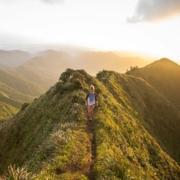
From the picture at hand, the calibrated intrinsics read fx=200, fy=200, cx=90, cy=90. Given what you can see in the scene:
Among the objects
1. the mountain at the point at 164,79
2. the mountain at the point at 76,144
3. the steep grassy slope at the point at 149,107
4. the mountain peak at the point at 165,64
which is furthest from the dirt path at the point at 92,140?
the mountain peak at the point at 165,64

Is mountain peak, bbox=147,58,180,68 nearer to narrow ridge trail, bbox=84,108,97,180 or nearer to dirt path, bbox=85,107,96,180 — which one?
narrow ridge trail, bbox=84,108,97,180

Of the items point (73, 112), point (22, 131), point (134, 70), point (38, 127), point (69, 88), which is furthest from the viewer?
point (134, 70)

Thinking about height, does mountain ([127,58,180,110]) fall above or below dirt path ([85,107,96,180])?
above

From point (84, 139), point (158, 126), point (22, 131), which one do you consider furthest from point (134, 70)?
point (84, 139)

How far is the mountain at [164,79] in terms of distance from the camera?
276 feet

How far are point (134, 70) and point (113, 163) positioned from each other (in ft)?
262

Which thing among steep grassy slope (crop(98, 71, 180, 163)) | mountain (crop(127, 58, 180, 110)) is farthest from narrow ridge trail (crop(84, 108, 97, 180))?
mountain (crop(127, 58, 180, 110))

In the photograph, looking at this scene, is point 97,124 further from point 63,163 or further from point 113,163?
point 63,163

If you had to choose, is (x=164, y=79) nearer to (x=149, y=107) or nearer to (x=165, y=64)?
(x=165, y=64)

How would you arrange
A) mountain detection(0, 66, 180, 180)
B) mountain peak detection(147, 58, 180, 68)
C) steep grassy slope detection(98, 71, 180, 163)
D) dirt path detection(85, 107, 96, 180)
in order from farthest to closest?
Result: mountain peak detection(147, 58, 180, 68)
steep grassy slope detection(98, 71, 180, 163)
mountain detection(0, 66, 180, 180)
dirt path detection(85, 107, 96, 180)

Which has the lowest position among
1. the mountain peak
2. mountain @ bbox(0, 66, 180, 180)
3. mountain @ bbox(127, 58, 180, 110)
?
mountain @ bbox(0, 66, 180, 180)

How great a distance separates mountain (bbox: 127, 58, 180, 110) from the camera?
→ 8406cm

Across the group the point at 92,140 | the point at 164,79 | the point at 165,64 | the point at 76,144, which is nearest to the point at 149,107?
the point at 92,140

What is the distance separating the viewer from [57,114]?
2438 centimetres
